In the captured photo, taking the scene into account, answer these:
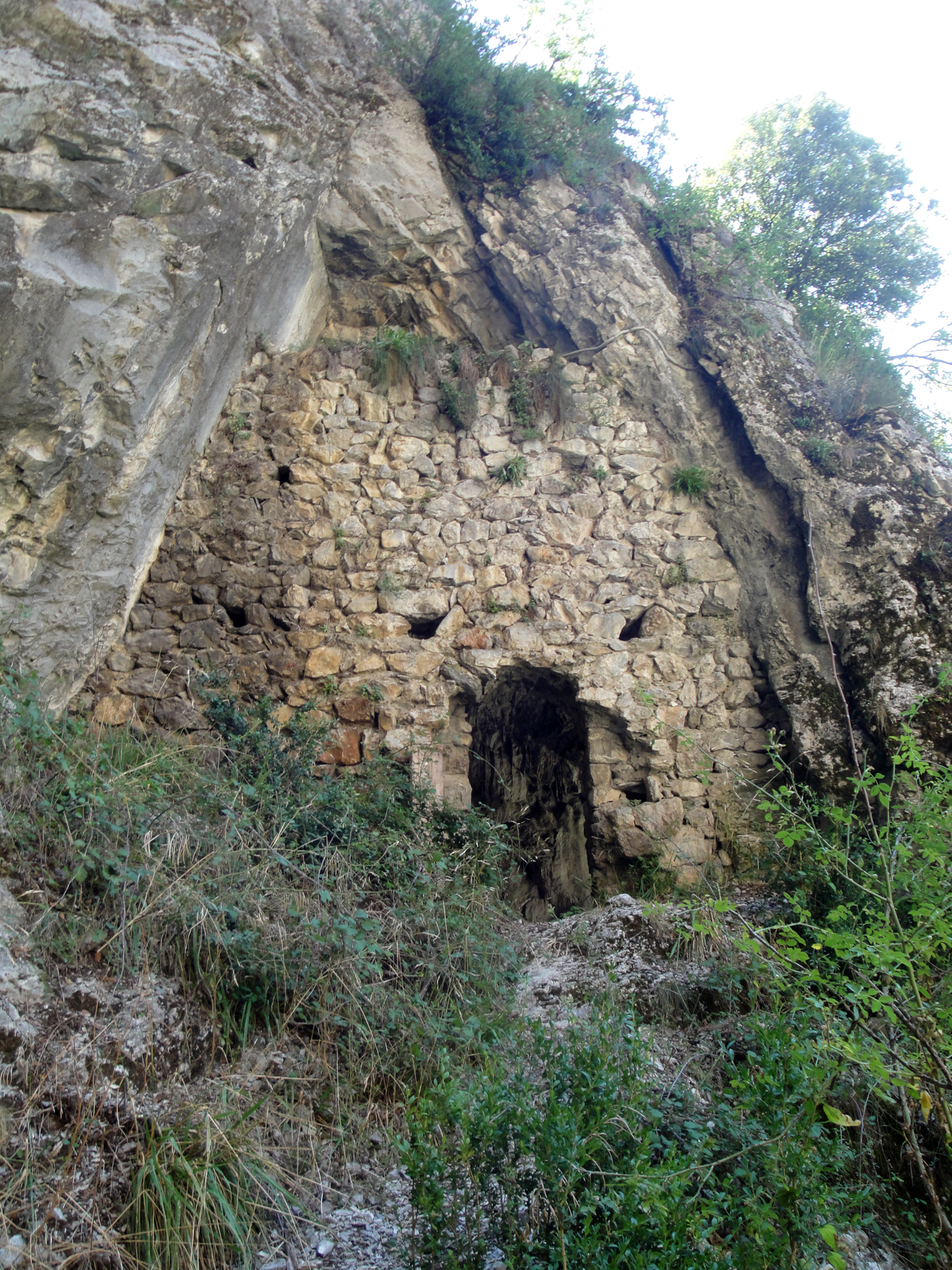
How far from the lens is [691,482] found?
5375mm

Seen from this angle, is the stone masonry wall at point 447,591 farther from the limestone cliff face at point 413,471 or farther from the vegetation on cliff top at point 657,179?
the vegetation on cliff top at point 657,179

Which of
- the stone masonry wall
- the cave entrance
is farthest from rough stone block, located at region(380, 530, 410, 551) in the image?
the cave entrance

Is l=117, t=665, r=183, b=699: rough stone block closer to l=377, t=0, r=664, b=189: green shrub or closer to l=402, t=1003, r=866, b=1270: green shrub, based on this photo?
l=402, t=1003, r=866, b=1270: green shrub

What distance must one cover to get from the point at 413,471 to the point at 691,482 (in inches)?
75.9

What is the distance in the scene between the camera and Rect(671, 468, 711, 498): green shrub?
5.38 meters

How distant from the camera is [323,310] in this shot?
229 inches

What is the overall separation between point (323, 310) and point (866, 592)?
4.28 meters

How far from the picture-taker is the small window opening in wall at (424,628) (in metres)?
5.15

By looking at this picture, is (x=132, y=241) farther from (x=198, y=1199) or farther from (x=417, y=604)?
(x=198, y=1199)

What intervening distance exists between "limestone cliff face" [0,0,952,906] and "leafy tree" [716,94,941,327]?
2925mm

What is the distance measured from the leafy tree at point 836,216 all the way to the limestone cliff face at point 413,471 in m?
A: 2.93

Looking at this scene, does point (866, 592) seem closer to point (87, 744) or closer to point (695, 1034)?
point (695, 1034)

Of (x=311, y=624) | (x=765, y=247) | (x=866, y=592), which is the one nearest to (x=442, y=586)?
(x=311, y=624)

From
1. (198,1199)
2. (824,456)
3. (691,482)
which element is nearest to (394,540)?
(691,482)
